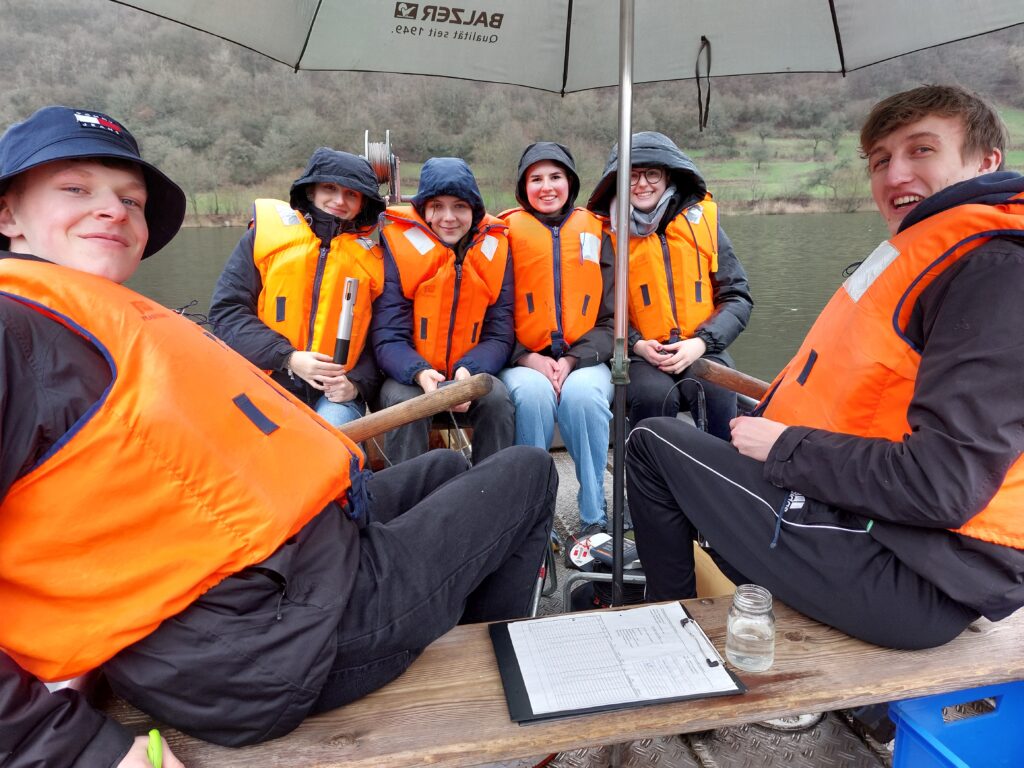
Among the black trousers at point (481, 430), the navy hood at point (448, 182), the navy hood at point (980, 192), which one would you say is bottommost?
the black trousers at point (481, 430)

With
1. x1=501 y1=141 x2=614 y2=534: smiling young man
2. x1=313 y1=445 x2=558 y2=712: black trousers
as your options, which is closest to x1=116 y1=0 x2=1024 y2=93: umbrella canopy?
x1=501 y1=141 x2=614 y2=534: smiling young man

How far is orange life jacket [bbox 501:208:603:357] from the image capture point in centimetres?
295

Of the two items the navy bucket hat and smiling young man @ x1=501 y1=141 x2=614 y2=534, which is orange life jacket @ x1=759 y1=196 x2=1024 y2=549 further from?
the navy bucket hat

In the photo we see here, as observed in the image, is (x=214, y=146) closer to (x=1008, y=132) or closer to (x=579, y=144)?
(x=579, y=144)

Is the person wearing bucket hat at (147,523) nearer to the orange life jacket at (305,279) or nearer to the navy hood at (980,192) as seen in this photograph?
the navy hood at (980,192)

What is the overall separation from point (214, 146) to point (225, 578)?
80.5 ft

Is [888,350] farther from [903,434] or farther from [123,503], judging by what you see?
[123,503]

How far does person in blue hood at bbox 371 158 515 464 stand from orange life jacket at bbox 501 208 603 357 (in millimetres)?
98

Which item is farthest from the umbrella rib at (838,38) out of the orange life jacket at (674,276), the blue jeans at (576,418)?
the blue jeans at (576,418)

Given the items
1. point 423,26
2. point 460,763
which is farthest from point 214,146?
point 460,763

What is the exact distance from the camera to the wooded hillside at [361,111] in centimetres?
2098

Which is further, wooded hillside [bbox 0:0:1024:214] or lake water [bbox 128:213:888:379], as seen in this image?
wooded hillside [bbox 0:0:1024:214]

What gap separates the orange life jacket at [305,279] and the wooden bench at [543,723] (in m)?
1.69

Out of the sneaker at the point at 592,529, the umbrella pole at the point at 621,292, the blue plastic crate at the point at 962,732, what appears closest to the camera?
the blue plastic crate at the point at 962,732
